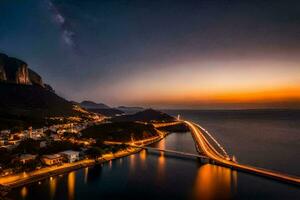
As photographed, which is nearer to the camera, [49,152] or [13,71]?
[49,152]

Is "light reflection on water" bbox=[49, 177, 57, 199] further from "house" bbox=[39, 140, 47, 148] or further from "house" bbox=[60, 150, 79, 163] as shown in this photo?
"house" bbox=[39, 140, 47, 148]

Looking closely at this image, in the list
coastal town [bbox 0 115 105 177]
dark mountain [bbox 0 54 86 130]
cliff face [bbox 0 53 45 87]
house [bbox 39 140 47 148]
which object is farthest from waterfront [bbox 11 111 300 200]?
cliff face [bbox 0 53 45 87]

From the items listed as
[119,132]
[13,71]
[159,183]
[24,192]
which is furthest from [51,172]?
[13,71]

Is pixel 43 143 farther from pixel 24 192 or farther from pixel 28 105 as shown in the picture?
pixel 28 105

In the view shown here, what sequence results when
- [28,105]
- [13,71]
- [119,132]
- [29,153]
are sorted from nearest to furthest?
1. [29,153]
2. [119,132]
3. [28,105]
4. [13,71]

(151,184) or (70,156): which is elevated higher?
(70,156)

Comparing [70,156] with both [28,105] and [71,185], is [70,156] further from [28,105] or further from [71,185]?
[28,105]

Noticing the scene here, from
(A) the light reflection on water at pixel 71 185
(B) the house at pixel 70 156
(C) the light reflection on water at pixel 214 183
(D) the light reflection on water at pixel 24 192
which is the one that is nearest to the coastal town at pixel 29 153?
(B) the house at pixel 70 156

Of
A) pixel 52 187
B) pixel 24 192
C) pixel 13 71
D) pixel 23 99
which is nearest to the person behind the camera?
pixel 24 192

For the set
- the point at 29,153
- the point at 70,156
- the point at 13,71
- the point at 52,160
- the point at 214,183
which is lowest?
the point at 214,183
